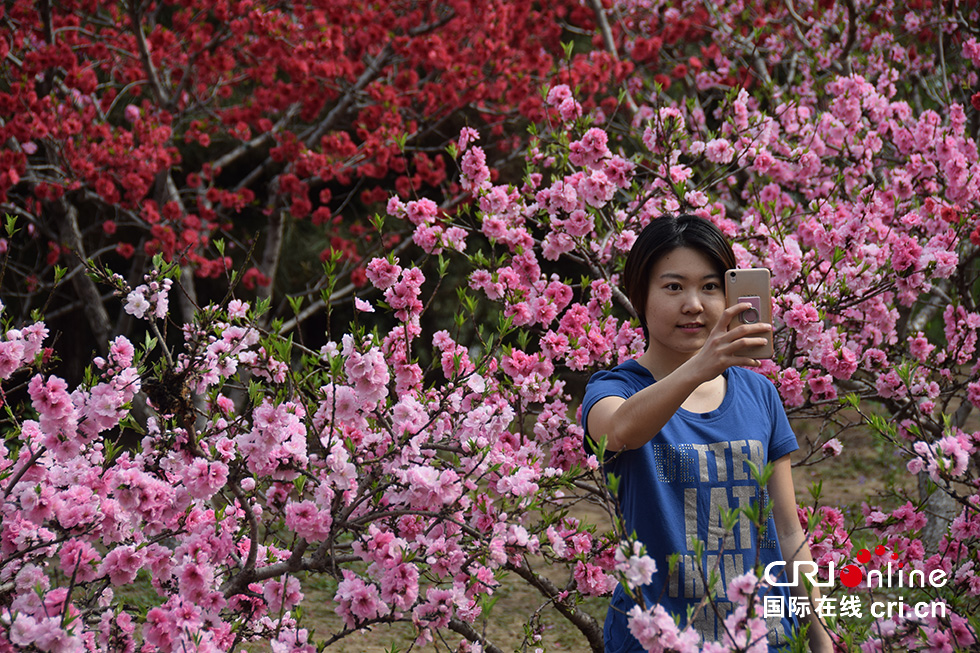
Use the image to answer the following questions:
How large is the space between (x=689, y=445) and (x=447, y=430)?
3.68ft

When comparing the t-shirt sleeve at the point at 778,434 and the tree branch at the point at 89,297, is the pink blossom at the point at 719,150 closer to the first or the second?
the t-shirt sleeve at the point at 778,434

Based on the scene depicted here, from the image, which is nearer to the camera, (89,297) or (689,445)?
(689,445)

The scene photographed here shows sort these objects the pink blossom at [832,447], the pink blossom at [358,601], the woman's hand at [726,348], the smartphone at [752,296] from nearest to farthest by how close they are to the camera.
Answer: the woman's hand at [726,348], the smartphone at [752,296], the pink blossom at [358,601], the pink blossom at [832,447]

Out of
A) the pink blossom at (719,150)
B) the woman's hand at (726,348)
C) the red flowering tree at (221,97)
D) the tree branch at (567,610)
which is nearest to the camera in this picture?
the woman's hand at (726,348)

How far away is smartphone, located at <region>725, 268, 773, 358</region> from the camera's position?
65.2 inches

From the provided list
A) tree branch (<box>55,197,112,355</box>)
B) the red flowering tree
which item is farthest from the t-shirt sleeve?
tree branch (<box>55,197,112,355</box>)

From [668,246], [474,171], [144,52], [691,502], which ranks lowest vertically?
[691,502]

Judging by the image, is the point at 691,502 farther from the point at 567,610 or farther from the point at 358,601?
the point at 567,610

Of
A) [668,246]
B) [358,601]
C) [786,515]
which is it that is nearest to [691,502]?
[786,515]

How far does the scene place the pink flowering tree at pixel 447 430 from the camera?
212 cm

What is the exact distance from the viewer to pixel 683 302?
5.93ft

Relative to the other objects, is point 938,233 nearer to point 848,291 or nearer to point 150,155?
A: point 848,291

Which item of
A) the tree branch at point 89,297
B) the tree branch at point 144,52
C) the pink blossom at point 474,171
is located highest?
the tree branch at point 144,52

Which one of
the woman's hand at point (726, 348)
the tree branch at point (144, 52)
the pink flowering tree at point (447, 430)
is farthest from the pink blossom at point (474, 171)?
the tree branch at point (144, 52)
